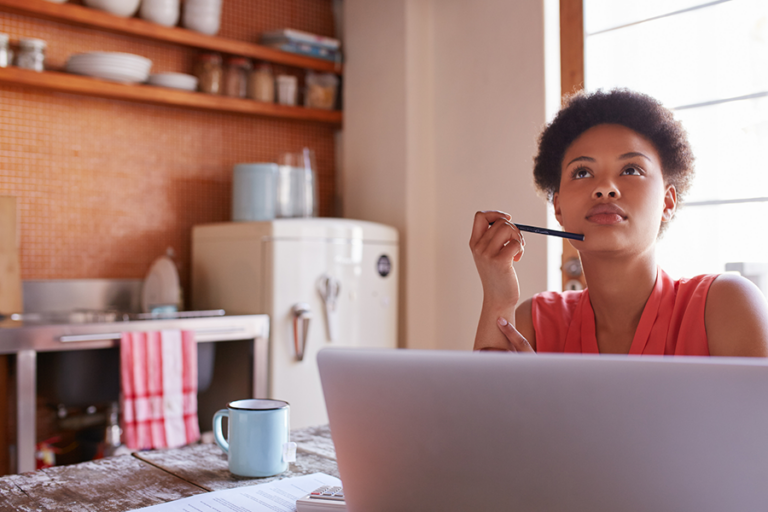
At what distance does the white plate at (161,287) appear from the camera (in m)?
2.54

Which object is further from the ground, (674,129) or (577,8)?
(577,8)

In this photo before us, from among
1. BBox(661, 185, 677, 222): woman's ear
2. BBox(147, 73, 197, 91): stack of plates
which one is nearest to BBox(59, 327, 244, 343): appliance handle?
BBox(147, 73, 197, 91): stack of plates

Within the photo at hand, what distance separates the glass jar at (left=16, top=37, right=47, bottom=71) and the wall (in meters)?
1.35

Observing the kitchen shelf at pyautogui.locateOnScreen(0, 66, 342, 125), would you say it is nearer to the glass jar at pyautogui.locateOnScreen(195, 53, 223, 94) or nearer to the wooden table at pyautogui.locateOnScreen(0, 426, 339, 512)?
the glass jar at pyautogui.locateOnScreen(195, 53, 223, 94)

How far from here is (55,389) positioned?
2164 millimetres

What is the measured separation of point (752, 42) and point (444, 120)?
4.00ft

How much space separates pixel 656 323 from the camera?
44.4 inches

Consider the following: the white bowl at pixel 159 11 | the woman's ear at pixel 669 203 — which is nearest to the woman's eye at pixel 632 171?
the woman's ear at pixel 669 203

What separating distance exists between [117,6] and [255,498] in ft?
7.51

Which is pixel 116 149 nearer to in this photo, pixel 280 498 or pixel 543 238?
pixel 543 238

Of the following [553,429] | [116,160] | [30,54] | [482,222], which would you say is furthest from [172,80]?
[553,429]

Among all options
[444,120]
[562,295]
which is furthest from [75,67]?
[562,295]

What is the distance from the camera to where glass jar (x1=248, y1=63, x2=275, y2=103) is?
118 inches

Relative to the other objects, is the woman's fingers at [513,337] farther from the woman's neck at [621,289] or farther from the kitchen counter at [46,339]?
the kitchen counter at [46,339]
